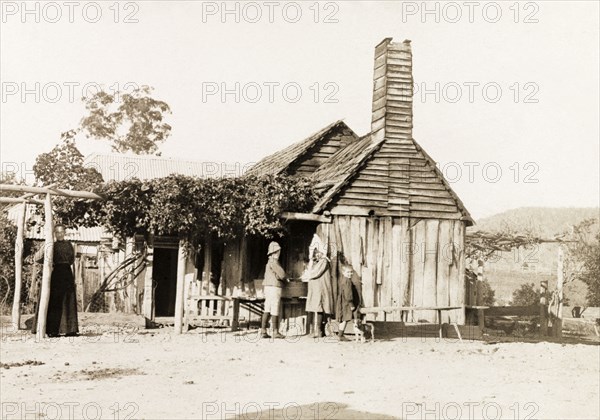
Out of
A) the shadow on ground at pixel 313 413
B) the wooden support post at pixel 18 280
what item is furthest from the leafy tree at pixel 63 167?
the shadow on ground at pixel 313 413

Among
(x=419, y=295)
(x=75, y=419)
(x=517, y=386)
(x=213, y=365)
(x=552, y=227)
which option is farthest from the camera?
(x=552, y=227)

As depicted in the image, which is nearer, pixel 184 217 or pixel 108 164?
pixel 184 217

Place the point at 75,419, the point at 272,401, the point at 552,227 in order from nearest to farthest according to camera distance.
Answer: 1. the point at 75,419
2. the point at 272,401
3. the point at 552,227

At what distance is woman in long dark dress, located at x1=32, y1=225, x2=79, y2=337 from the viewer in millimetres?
14109

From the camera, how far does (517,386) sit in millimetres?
9680

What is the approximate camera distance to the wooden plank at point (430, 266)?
1650 centimetres

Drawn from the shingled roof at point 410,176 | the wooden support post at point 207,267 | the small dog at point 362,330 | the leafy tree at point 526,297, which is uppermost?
the shingled roof at point 410,176

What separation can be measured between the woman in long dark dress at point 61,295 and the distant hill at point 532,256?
13.5 metres

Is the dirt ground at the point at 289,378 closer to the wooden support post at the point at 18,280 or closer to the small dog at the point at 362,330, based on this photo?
the small dog at the point at 362,330

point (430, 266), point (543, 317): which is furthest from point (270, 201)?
point (543, 317)

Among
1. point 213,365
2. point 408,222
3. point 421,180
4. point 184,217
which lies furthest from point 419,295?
point 213,365

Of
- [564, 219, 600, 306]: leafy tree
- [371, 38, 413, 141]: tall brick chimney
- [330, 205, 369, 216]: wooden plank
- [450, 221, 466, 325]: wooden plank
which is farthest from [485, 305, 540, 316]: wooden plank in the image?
[371, 38, 413, 141]: tall brick chimney

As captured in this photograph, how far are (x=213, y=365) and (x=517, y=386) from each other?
182 inches

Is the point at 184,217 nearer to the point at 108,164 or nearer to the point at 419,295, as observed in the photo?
the point at 419,295
